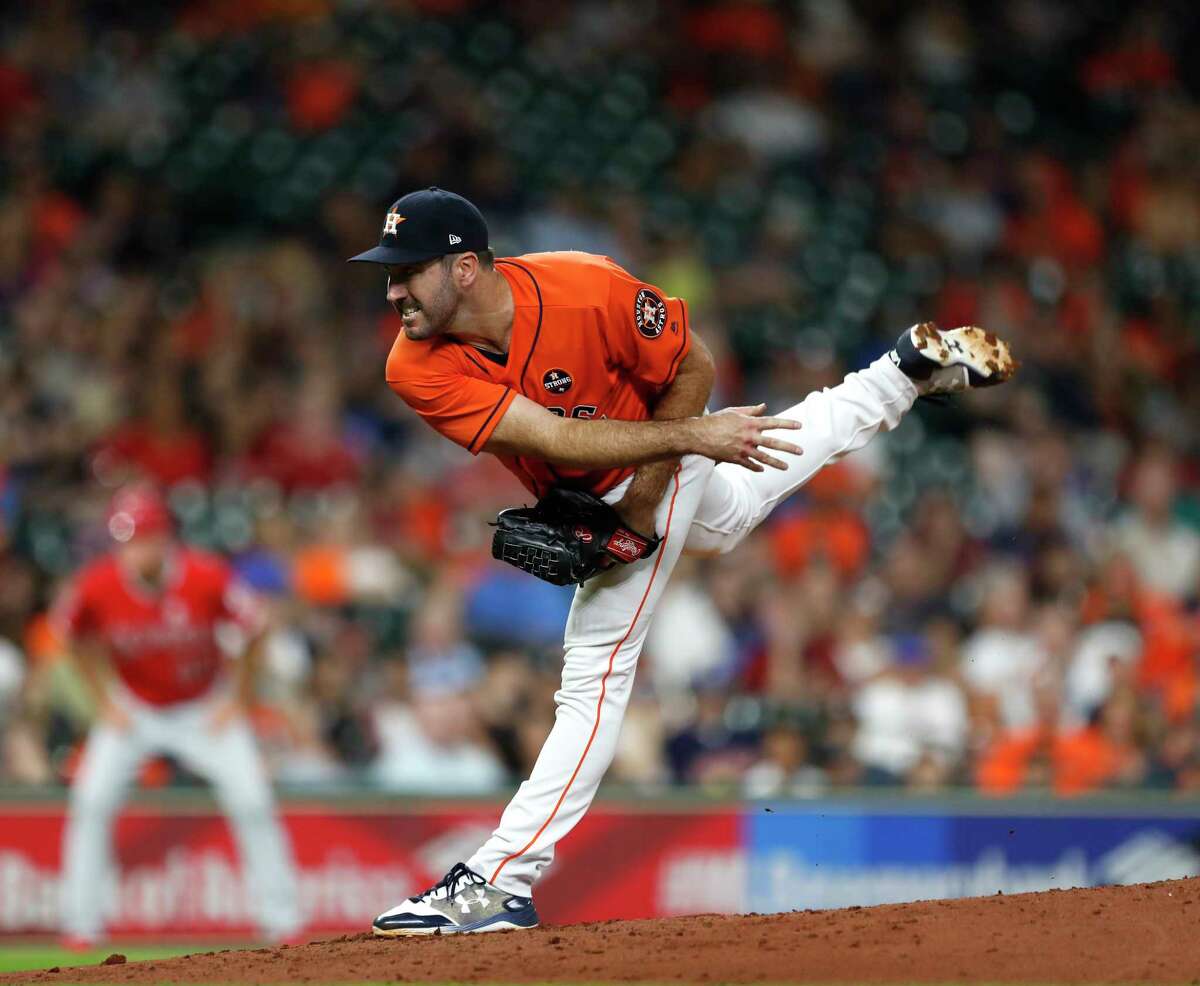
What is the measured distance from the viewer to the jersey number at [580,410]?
5.48 m

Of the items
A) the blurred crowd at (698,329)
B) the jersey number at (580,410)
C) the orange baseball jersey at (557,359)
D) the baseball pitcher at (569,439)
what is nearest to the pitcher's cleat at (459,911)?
the baseball pitcher at (569,439)

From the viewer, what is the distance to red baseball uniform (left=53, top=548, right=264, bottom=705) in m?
9.19

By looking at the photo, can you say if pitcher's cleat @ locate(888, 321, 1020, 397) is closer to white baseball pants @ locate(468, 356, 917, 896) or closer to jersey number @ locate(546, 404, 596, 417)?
white baseball pants @ locate(468, 356, 917, 896)

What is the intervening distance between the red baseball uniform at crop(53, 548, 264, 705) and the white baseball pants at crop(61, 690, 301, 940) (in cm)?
12

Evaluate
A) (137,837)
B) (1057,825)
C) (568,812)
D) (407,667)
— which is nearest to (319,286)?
(407,667)

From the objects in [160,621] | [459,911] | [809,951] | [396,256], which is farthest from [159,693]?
[809,951]

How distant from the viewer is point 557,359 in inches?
213

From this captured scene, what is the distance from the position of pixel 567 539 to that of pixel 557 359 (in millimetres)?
502

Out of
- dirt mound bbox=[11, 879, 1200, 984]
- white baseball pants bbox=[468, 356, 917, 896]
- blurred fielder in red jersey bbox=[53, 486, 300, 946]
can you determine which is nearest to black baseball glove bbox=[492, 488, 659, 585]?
white baseball pants bbox=[468, 356, 917, 896]

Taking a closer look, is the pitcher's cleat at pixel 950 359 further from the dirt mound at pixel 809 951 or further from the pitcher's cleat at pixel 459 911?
the pitcher's cleat at pixel 459 911

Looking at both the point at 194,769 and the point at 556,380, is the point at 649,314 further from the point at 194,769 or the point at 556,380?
the point at 194,769

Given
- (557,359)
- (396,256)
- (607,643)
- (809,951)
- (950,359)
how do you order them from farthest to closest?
(950,359), (607,643), (557,359), (396,256), (809,951)

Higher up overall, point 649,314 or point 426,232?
point 426,232

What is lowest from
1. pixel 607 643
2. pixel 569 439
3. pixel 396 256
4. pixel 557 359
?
pixel 607 643
